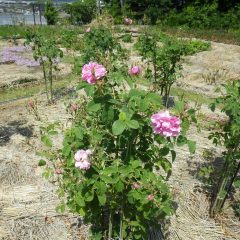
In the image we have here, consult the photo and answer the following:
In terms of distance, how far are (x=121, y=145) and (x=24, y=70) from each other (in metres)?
7.10

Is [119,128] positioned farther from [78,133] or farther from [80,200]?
[80,200]

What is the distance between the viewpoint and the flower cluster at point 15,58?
30.7ft

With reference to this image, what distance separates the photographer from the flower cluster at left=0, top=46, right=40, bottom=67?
9.36 m

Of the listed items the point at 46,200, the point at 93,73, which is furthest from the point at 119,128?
the point at 46,200

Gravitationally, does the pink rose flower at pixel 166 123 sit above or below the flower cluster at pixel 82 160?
above

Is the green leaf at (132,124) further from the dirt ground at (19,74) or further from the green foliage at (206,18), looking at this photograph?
the green foliage at (206,18)

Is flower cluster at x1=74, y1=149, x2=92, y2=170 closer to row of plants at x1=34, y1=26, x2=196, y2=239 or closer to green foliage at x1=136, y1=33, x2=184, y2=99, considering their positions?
row of plants at x1=34, y1=26, x2=196, y2=239

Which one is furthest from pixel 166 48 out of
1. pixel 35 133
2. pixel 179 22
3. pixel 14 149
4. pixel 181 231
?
pixel 179 22

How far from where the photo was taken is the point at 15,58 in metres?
9.90

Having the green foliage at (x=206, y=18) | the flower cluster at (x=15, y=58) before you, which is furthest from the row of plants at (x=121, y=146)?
the green foliage at (x=206, y=18)

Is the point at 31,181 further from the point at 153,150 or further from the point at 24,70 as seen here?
the point at 24,70

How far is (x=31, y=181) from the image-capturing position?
3.89 metres

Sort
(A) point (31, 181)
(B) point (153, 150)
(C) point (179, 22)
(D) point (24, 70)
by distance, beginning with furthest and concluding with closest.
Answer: (C) point (179, 22)
(D) point (24, 70)
(A) point (31, 181)
(B) point (153, 150)

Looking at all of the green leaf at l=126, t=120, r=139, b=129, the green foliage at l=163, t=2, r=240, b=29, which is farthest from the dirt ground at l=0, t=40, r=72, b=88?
the green foliage at l=163, t=2, r=240, b=29
